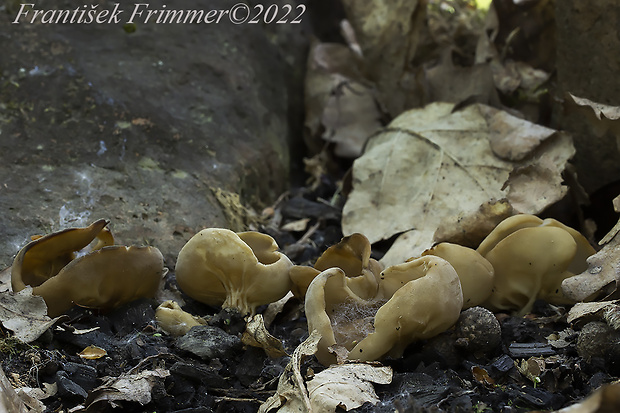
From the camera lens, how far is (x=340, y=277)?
79.3 inches

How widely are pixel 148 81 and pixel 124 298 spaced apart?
5.23 ft

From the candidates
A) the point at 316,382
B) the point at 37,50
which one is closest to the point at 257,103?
the point at 37,50

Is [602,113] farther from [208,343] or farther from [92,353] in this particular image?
[92,353]

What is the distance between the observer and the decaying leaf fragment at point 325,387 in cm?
164

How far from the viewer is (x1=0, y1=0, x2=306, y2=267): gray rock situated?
2645 millimetres

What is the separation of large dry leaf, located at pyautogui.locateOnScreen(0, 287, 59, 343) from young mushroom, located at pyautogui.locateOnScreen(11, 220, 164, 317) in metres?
0.04

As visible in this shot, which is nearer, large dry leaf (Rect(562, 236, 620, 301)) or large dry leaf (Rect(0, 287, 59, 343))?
large dry leaf (Rect(0, 287, 59, 343))

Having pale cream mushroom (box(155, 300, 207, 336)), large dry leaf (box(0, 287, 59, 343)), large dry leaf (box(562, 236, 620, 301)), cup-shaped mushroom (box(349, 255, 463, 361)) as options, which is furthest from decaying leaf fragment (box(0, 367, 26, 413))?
large dry leaf (box(562, 236, 620, 301))

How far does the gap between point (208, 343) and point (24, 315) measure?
566 mm

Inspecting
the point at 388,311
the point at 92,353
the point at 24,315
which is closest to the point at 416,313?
the point at 388,311

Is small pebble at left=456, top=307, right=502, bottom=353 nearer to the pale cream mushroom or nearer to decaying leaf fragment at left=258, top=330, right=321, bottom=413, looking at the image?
decaying leaf fragment at left=258, top=330, right=321, bottom=413

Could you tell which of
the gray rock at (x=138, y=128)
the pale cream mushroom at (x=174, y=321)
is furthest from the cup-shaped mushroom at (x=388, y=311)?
the gray rock at (x=138, y=128)

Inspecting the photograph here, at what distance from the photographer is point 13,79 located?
3123 mm

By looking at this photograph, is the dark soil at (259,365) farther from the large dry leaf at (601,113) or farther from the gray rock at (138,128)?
the large dry leaf at (601,113)
